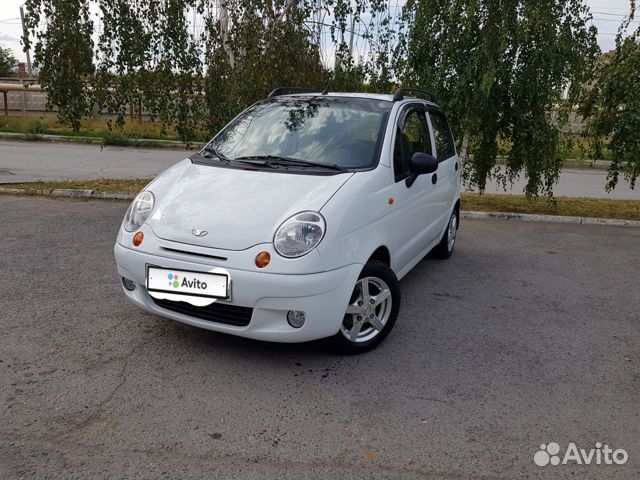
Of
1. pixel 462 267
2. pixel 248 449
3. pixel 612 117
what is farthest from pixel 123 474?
pixel 612 117

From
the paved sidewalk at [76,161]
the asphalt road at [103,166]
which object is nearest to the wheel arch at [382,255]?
the asphalt road at [103,166]

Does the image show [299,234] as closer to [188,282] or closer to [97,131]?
[188,282]

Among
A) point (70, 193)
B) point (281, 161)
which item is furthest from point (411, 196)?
point (70, 193)

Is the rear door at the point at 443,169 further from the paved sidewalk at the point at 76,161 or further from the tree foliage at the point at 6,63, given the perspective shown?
the tree foliage at the point at 6,63

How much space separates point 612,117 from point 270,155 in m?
6.47

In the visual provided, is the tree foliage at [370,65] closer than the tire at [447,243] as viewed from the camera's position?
No

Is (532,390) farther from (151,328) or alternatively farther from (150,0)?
(150,0)

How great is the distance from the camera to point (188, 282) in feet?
11.1

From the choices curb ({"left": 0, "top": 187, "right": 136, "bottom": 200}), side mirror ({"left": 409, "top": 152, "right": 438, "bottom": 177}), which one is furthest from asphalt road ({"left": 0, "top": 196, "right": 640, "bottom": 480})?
curb ({"left": 0, "top": 187, "right": 136, "bottom": 200})

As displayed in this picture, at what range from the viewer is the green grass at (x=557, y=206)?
923cm

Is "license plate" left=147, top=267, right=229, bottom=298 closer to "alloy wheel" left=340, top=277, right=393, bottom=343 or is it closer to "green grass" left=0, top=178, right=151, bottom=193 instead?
"alloy wheel" left=340, top=277, right=393, bottom=343

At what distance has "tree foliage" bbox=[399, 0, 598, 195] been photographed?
800 centimetres

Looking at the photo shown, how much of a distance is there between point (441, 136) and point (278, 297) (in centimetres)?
331

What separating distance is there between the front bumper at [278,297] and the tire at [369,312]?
0.21 metres
